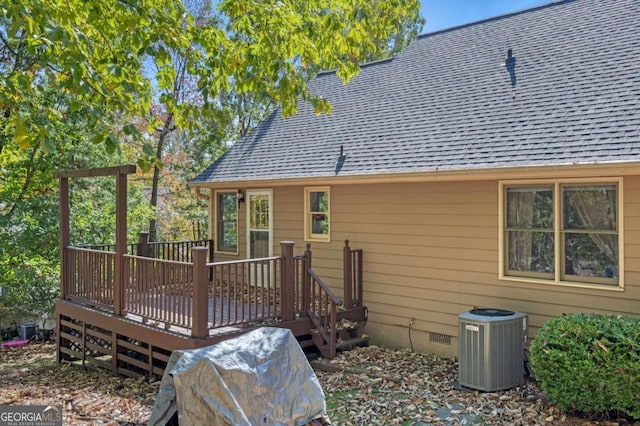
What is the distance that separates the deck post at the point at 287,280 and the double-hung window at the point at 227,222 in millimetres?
3658

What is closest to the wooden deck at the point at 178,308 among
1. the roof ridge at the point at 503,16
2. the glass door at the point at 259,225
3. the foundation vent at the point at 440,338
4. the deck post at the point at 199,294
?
the deck post at the point at 199,294

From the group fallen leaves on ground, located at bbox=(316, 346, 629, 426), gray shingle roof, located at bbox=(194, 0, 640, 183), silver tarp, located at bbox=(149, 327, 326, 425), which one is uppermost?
gray shingle roof, located at bbox=(194, 0, 640, 183)

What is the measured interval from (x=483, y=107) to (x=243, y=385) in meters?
5.51

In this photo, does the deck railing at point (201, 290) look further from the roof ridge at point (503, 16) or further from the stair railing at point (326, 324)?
the roof ridge at point (503, 16)

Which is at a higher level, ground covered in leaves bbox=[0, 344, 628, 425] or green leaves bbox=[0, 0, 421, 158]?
green leaves bbox=[0, 0, 421, 158]

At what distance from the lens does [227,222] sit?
10.9 meters

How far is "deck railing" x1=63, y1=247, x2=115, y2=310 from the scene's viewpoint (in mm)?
8000

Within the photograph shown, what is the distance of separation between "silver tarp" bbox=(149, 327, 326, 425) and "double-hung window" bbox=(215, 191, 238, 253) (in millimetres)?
5930

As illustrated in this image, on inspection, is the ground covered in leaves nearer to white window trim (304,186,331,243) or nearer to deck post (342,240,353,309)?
deck post (342,240,353,309)

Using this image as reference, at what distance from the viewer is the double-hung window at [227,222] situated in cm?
1074

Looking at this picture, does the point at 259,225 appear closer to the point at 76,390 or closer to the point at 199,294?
the point at 199,294

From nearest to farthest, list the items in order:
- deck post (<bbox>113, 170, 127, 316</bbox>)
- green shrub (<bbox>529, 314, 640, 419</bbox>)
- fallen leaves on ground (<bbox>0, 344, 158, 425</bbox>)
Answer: green shrub (<bbox>529, 314, 640, 419</bbox>)
fallen leaves on ground (<bbox>0, 344, 158, 425</bbox>)
deck post (<bbox>113, 170, 127, 316</bbox>)

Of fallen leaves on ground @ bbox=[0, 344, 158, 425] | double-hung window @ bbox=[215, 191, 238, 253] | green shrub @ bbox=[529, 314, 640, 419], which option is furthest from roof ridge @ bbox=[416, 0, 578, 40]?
fallen leaves on ground @ bbox=[0, 344, 158, 425]

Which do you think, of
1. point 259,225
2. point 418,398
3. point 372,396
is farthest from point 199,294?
point 259,225
